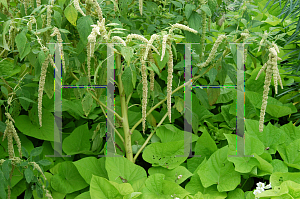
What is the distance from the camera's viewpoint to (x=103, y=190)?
2.80 ft

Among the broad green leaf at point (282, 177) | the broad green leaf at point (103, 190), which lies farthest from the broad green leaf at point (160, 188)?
the broad green leaf at point (282, 177)

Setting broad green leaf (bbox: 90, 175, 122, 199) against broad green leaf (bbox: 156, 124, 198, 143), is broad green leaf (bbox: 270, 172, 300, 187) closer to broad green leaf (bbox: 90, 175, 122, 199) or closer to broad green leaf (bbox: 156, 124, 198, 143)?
broad green leaf (bbox: 156, 124, 198, 143)

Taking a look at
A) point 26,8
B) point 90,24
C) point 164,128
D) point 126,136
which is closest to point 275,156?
point 164,128

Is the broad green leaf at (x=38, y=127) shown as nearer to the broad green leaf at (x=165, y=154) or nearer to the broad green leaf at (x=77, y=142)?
the broad green leaf at (x=77, y=142)

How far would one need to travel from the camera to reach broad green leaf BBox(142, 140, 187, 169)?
101 centimetres

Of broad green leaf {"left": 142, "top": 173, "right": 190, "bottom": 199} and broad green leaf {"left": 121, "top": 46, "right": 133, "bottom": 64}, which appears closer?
broad green leaf {"left": 121, "top": 46, "right": 133, "bottom": 64}

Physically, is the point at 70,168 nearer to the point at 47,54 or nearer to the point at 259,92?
the point at 47,54

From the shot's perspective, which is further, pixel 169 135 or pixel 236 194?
pixel 169 135

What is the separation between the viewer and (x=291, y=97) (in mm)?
1325

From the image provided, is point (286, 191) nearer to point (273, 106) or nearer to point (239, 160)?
point (239, 160)

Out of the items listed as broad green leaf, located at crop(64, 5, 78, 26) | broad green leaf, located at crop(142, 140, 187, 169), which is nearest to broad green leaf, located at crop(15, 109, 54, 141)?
broad green leaf, located at crop(142, 140, 187, 169)

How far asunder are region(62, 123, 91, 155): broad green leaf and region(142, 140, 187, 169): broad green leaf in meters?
0.27

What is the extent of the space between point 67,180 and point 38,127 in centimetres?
26
